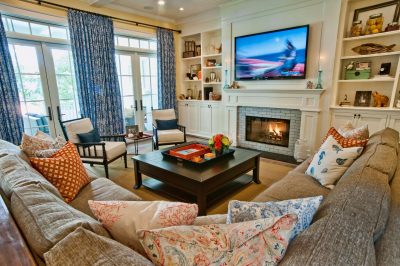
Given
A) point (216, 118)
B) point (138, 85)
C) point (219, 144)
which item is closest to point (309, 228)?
point (219, 144)

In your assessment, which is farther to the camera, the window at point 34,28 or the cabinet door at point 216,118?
the cabinet door at point 216,118

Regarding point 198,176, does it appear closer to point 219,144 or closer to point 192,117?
point 219,144

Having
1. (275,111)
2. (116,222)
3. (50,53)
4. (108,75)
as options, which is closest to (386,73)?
(275,111)

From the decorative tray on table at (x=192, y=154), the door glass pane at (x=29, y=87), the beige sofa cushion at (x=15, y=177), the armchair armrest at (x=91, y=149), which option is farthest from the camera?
the door glass pane at (x=29, y=87)

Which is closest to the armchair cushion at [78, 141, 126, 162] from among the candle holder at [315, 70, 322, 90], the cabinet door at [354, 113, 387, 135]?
the candle holder at [315, 70, 322, 90]

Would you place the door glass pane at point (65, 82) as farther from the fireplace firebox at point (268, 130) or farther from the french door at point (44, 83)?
the fireplace firebox at point (268, 130)

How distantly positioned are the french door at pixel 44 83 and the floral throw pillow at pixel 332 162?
426 centimetres

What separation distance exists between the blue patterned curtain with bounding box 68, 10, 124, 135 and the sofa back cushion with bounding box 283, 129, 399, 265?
14.2 feet

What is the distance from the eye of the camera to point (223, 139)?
279cm

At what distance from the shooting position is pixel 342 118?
12.2ft

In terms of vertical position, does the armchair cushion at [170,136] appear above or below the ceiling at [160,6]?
below

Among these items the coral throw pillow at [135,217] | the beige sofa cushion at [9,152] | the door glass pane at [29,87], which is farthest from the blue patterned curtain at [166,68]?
the coral throw pillow at [135,217]

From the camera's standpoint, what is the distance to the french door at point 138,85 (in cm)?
508

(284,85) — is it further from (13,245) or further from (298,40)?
(13,245)
